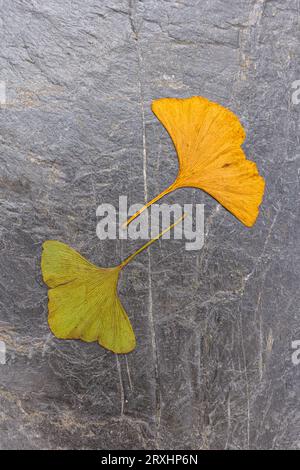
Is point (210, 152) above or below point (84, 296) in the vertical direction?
above

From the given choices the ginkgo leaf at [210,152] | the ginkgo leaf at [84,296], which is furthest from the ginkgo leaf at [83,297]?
the ginkgo leaf at [210,152]

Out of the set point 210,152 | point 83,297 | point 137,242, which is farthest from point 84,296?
point 210,152

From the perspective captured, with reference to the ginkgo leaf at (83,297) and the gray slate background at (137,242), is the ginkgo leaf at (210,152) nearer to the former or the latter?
the gray slate background at (137,242)

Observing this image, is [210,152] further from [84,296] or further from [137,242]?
[84,296]

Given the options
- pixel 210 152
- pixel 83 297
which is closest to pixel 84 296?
pixel 83 297

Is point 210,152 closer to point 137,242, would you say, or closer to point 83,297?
point 137,242

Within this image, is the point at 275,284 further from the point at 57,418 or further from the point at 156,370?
the point at 57,418

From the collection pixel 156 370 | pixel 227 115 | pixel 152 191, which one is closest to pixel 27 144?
pixel 152 191
